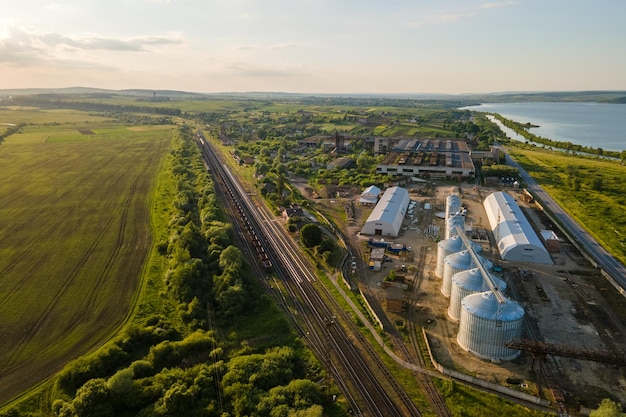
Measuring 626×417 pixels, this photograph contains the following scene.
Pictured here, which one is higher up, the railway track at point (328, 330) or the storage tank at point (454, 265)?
the storage tank at point (454, 265)

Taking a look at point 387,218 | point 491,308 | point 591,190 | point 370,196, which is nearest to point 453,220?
point 387,218

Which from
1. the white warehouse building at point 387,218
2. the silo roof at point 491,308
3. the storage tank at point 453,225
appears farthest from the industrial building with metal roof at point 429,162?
the silo roof at point 491,308

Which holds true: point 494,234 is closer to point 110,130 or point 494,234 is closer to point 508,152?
point 508,152

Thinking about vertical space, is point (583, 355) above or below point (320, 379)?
above

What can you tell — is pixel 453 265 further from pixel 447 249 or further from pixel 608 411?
pixel 608 411

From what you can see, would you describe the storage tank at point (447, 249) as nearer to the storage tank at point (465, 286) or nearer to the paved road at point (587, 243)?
the storage tank at point (465, 286)

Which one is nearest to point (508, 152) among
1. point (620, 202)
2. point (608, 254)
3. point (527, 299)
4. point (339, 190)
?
point (620, 202)
